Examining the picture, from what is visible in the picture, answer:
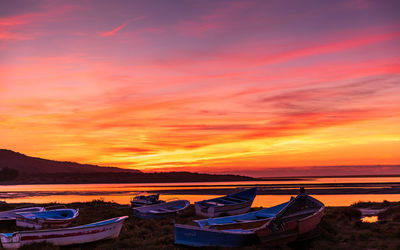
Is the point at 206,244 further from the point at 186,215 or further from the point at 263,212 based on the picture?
the point at 186,215

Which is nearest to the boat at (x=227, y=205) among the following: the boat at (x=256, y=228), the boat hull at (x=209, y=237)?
the boat at (x=256, y=228)

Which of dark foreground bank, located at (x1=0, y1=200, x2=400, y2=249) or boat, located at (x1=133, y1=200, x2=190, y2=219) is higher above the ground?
boat, located at (x1=133, y1=200, x2=190, y2=219)

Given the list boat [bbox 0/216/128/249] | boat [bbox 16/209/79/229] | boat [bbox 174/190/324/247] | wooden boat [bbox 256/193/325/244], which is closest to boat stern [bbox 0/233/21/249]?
boat [bbox 0/216/128/249]

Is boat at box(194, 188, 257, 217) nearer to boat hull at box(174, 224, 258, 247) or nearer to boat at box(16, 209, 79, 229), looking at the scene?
boat at box(16, 209, 79, 229)

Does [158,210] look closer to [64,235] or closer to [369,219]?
[64,235]

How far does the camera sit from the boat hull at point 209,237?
13.9 m

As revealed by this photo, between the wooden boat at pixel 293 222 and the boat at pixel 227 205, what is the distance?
9.07m

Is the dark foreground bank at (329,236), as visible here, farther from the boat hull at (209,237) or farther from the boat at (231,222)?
the boat at (231,222)

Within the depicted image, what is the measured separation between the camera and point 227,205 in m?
27.2

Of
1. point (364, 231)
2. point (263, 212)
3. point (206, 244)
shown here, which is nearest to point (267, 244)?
point (206, 244)

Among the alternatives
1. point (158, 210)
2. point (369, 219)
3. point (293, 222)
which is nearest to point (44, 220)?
point (158, 210)

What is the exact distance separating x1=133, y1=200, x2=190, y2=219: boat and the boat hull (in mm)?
12855

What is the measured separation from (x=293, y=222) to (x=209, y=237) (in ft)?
13.8

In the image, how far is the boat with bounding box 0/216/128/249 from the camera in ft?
48.3
